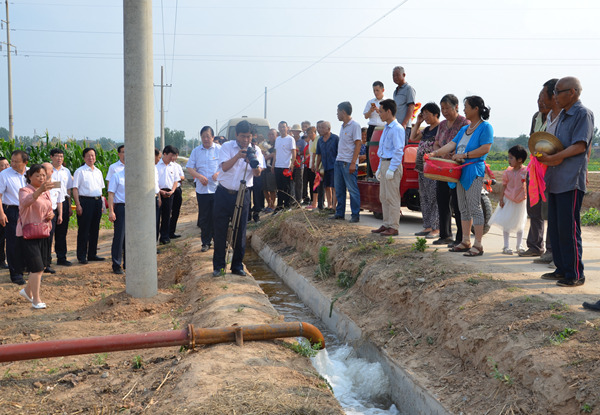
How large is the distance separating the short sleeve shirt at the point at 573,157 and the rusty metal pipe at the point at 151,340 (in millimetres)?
2930

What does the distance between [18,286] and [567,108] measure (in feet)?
25.7

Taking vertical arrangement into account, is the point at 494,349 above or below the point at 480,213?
below

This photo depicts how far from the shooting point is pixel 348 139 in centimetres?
1014

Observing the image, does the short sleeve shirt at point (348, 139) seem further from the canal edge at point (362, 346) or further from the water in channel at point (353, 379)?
the water in channel at point (353, 379)

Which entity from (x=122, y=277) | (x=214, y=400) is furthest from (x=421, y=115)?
(x=214, y=400)

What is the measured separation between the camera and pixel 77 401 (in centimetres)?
429

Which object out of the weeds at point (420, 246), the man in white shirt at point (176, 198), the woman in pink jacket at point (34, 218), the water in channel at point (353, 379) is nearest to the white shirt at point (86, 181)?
the man in white shirt at point (176, 198)

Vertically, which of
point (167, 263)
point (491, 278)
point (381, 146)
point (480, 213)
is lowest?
point (167, 263)

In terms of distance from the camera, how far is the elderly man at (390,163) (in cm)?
858

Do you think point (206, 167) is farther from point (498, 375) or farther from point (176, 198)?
point (498, 375)

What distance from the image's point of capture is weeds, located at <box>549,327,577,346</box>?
4.32 m

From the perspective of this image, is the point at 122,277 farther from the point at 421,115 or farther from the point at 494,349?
the point at 494,349

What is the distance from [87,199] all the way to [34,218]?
2893 mm

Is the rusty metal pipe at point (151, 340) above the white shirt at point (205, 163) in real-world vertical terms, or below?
below
